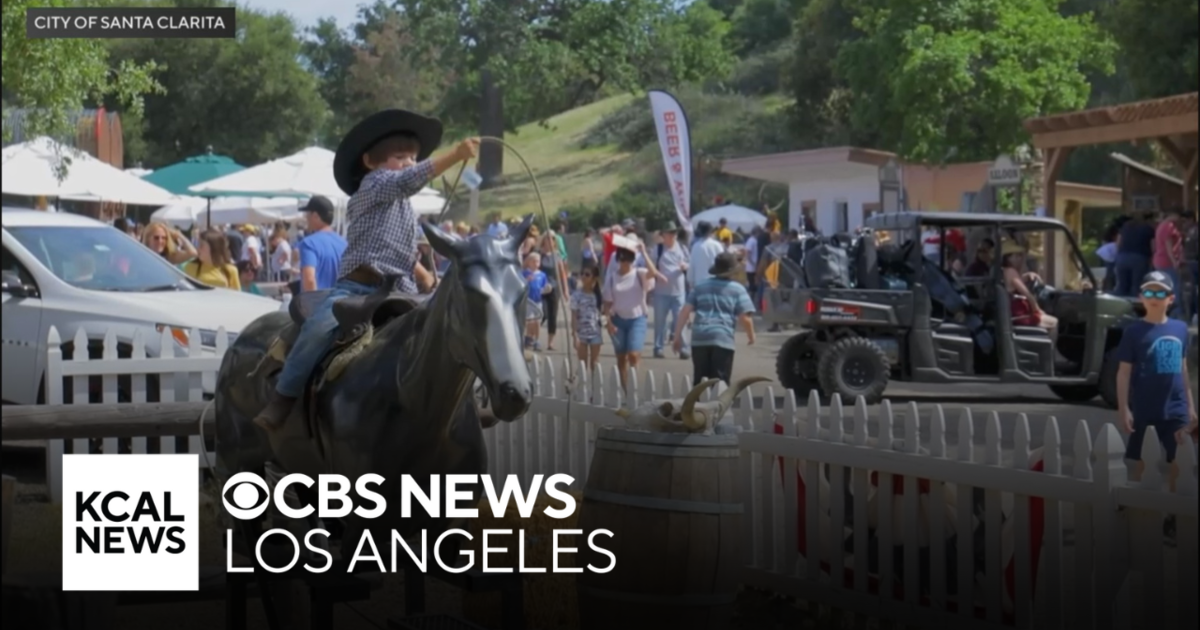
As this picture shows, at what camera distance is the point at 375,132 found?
7.07m

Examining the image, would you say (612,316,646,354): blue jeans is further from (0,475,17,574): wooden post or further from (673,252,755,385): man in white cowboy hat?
(0,475,17,574): wooden post

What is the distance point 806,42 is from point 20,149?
99.3 ft

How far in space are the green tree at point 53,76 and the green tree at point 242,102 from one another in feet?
83.7

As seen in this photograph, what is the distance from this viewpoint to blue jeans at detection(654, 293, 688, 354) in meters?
21.5

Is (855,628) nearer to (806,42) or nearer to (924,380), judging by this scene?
(924,380)

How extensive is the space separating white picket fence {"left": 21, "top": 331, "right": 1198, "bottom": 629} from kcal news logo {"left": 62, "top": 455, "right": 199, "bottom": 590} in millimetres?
1799

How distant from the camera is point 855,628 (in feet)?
25.0

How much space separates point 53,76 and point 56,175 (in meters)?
6.86

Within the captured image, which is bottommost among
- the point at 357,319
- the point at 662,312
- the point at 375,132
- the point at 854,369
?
the point at 854,369

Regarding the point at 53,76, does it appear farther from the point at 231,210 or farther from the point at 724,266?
the point at 231,210

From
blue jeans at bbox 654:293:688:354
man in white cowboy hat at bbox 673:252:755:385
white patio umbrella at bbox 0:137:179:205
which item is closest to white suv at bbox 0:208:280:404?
man in white cowboy hat at bbox 673:252:755:385

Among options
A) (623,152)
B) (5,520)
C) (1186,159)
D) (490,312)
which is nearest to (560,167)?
(623,152)

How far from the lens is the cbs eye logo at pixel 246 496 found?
7.57 meters

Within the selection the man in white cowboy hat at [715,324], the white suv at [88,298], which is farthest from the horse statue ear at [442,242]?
the man in white cowboy hat at [715,324]
